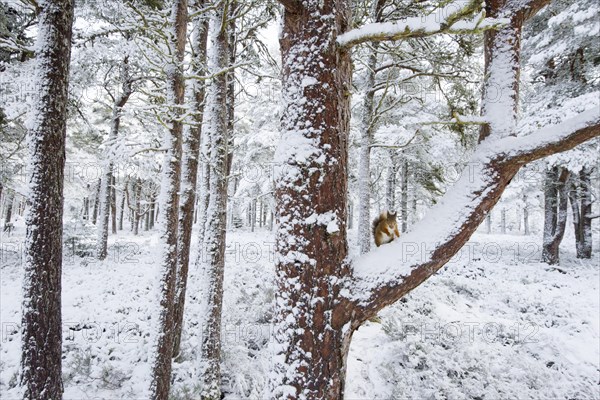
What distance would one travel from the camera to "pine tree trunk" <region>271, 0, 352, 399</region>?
1664 mm

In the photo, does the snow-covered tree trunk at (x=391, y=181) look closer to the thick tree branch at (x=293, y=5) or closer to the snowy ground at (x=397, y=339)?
the snowy ground at (x=397, y=339)

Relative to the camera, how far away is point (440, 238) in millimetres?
1757

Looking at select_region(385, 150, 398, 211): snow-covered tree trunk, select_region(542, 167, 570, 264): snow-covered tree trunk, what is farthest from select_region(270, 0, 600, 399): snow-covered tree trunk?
select_region(542, 167, 570, 264): snow-covered tree trunk

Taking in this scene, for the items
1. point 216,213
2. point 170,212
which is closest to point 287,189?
point 170,212

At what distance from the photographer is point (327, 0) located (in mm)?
1822

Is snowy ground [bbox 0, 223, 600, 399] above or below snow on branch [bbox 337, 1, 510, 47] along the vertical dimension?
below

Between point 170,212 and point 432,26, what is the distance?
4.51 meters

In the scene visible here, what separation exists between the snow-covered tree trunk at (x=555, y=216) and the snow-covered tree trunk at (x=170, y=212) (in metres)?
13.9

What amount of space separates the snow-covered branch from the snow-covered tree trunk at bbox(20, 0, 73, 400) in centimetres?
371

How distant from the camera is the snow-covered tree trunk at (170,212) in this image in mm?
4742

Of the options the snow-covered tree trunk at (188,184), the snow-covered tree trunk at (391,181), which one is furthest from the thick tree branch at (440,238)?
the snow-covered tree trunk at (391,181)

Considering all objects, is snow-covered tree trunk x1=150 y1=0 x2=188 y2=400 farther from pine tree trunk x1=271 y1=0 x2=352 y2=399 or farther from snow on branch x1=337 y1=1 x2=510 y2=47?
snow on branch x1=337 y1=1 x2=510 y2=47

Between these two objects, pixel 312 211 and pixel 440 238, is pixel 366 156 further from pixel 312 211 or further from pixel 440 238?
pixel 312 211

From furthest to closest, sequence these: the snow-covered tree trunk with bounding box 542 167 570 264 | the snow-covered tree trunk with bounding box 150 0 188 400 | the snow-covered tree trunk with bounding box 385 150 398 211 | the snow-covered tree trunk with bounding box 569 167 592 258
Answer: the snow-covered tree trunk with bounding box 385 150 398 211
the snow-covered tree trunk with bounding box 569 167 592 258
the snow-covered tree trunk with bounding box 542 167 570 264
the snow-covered tree trunk with bounding box 150 0 188 400
